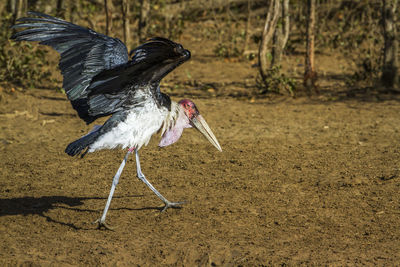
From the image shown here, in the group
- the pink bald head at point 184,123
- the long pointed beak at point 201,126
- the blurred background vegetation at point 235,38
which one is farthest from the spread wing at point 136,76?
the blurred background vegetation at point 235,38

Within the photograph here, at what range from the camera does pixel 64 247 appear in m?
4.02

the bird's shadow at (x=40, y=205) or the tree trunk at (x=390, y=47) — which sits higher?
the tree trunk at (x=390, y=47)

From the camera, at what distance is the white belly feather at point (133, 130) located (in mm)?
4391

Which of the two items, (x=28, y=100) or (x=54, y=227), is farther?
(x=28, y=100)

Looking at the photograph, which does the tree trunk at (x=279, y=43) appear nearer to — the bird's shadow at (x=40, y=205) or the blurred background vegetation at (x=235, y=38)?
the blurred background vegetation at (x=235, y=38)

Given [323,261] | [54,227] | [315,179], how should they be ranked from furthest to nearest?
[315,179]
[54,227]
[323,261]

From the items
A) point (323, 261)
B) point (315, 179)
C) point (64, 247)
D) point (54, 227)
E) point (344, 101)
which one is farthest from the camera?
point (344, 101)

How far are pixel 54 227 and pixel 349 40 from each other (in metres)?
7.36

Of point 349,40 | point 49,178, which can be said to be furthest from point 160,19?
point 49,178

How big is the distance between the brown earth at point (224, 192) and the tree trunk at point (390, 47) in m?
0.81

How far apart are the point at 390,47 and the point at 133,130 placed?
5150mm

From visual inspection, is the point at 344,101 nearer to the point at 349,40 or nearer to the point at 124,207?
the point at 349,40

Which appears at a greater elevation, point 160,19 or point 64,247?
point 160,19

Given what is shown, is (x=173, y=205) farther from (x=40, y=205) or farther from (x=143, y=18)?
(x=143, y=18)
